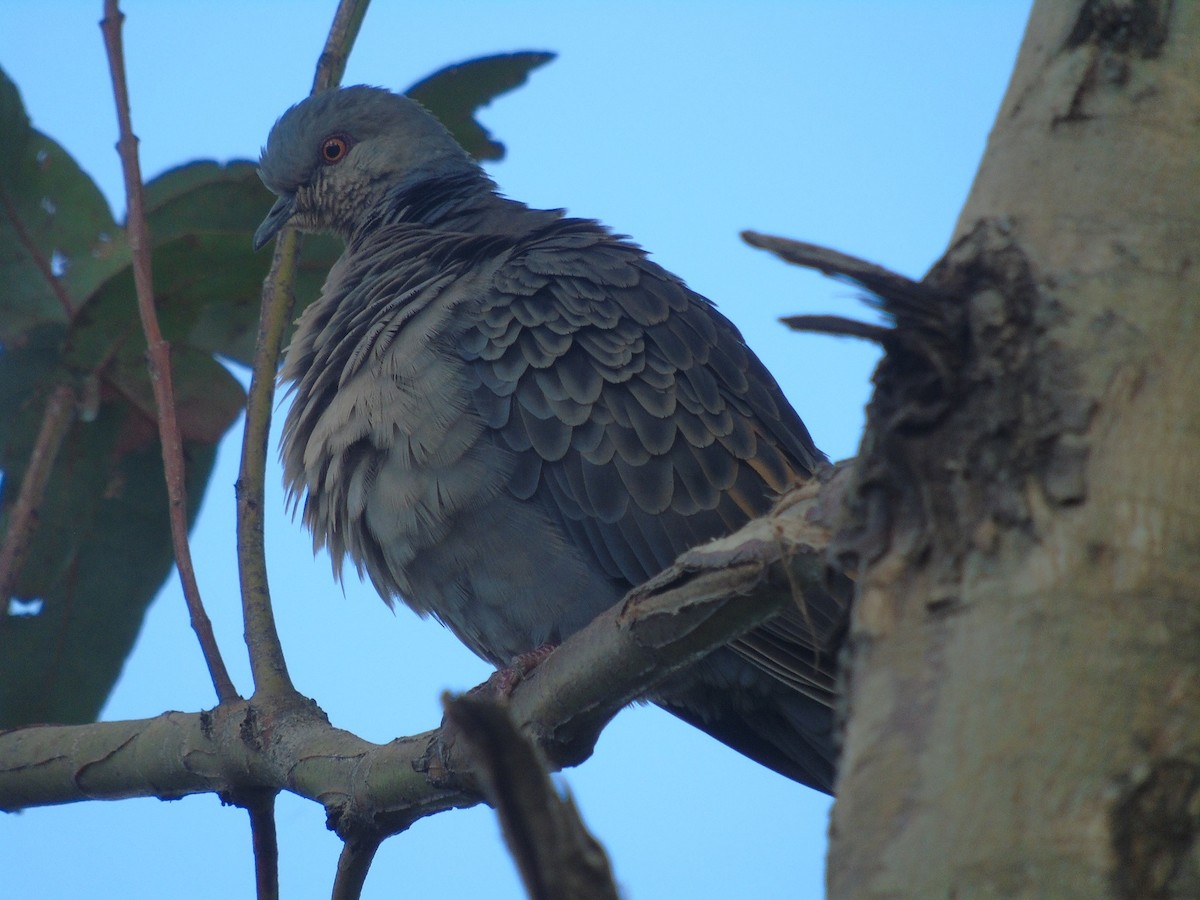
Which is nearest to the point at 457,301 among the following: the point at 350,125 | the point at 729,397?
the point at 729,397

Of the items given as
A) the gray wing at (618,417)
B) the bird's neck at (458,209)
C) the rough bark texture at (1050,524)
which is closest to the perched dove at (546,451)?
the gray wing at (618,417)

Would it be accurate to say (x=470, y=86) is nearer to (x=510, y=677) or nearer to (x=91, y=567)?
(x=91, y=567)

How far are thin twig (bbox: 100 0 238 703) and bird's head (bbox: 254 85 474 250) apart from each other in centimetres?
155

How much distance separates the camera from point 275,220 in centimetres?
580

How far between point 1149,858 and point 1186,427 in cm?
51

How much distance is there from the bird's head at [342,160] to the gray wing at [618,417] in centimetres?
138

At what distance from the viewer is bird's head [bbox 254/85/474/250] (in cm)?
588

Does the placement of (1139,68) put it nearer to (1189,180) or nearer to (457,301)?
(1189,180)

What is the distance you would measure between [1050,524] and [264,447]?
3.08m

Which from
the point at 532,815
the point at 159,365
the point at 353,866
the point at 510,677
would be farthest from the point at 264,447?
the point at 532,815

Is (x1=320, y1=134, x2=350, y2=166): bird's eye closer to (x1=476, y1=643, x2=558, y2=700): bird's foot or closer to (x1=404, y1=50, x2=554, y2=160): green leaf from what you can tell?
(x1=404, y1=50, x2=554, y2=160): green leaf

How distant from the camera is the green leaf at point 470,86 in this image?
5949mm

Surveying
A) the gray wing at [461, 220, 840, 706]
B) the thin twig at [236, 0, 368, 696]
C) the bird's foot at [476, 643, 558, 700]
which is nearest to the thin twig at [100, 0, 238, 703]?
the thin twig at [236, 0, 368, 696]

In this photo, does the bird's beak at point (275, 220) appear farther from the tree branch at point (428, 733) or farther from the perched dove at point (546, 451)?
the tree branch at point (428, 733)
